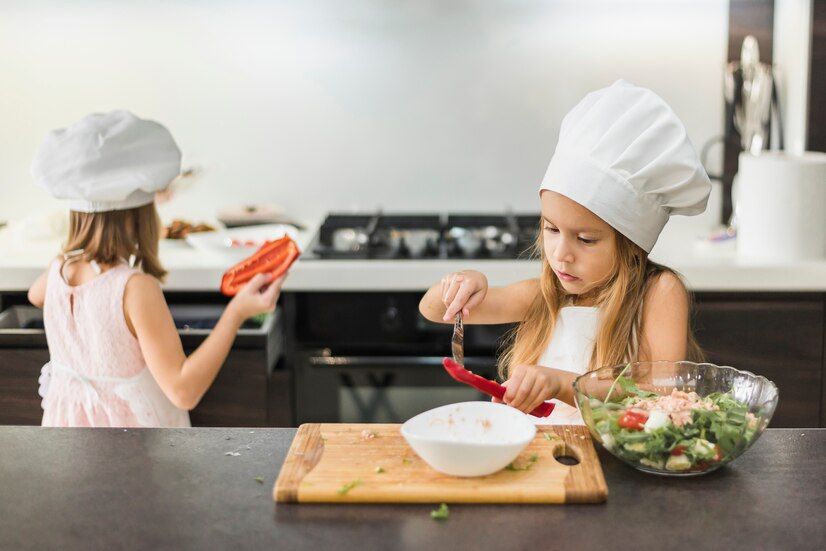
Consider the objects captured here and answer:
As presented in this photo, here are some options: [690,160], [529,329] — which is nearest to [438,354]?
[529,329]

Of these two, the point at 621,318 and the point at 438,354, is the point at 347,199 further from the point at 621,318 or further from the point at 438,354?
the point at 621,318

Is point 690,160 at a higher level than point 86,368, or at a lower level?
higher

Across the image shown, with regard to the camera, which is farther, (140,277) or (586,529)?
(140,277)

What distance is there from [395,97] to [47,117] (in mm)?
1051

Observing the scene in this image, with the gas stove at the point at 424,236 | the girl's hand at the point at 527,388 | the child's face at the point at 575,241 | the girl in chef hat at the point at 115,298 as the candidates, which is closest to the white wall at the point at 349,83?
the gas stove at the point at 424,236

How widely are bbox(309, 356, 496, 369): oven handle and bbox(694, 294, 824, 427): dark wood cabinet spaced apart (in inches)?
21.8

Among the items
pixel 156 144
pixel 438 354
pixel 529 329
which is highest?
pixel 156 144

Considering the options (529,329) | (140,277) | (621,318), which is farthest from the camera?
(140,277)

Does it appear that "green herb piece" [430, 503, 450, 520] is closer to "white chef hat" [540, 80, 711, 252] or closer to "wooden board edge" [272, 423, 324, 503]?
"wooden board edge" [272, 423, 324, 503]

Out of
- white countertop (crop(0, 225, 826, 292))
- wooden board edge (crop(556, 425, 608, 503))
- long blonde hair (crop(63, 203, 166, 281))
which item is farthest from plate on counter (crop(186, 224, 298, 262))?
wooden board edge (crop(556, 425, 608, 503))

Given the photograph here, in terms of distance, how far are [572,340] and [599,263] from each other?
0.19m

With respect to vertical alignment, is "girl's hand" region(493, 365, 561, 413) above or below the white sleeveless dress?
above

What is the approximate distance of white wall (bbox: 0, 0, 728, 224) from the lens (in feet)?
10.1

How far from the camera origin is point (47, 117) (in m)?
3.17
